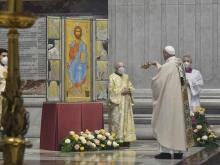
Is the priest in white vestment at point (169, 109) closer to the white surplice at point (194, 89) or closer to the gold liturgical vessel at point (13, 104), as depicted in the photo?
the white surplice at point (194, 89)

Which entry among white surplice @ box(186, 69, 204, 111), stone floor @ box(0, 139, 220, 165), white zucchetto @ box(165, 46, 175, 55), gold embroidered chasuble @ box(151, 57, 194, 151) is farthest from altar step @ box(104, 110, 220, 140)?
white zucchetto @ box(165, 46, 175, 55)

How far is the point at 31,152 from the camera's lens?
14156 mm

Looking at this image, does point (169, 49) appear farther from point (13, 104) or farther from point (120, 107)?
point (13, 104)

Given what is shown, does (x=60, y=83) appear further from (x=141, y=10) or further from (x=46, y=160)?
(x=141, y=10)

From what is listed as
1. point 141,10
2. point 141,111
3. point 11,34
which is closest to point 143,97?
point 141,111

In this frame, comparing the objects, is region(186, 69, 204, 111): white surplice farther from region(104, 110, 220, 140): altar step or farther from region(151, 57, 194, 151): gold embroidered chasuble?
region(151, 57, 194, 151): gold embroidered chasuble

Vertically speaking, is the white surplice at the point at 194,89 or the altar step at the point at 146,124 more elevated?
the white surplice at the point at 194,89

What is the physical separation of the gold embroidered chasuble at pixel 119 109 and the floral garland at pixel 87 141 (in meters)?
1.25

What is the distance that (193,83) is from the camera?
17.3 m

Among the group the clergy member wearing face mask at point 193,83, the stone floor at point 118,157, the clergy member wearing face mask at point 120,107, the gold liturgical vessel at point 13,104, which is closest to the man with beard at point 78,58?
the stone floor at point 118,157

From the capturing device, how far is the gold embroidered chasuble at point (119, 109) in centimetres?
1571

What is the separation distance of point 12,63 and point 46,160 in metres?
7.93

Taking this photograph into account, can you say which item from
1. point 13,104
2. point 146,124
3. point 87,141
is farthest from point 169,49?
point 13,104

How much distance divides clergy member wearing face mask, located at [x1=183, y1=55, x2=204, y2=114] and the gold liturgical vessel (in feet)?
42.2
